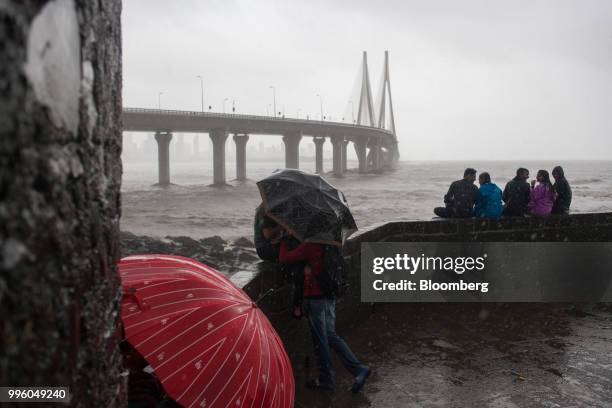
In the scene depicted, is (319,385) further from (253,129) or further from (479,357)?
(253,129)

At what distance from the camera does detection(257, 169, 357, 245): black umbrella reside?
3.50m

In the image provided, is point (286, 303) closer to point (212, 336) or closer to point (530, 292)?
point (212, 336)

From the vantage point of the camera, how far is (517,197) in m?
7.60

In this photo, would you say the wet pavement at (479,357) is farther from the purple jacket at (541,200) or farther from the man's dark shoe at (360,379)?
the purple jacket at (541,200)

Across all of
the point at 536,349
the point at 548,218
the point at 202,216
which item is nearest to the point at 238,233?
the point at 202,216

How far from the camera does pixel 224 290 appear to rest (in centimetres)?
227

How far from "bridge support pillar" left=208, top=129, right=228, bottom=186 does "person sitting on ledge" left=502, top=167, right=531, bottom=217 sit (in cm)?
5075

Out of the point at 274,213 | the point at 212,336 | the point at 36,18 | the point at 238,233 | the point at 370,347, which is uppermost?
the point at 36,18

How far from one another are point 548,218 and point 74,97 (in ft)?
25.6

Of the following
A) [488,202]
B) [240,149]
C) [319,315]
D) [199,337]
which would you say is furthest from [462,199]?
[240,149]

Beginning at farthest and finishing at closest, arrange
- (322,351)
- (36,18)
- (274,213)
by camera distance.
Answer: (322,351) → (274,213) → (36,18)

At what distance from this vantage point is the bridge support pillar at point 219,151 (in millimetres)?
57125

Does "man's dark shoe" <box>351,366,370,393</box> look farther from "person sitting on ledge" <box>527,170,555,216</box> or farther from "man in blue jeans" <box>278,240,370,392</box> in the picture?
"person sitting on ledge" <box>527,170,555,216</box>

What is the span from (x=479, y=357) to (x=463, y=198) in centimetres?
274
